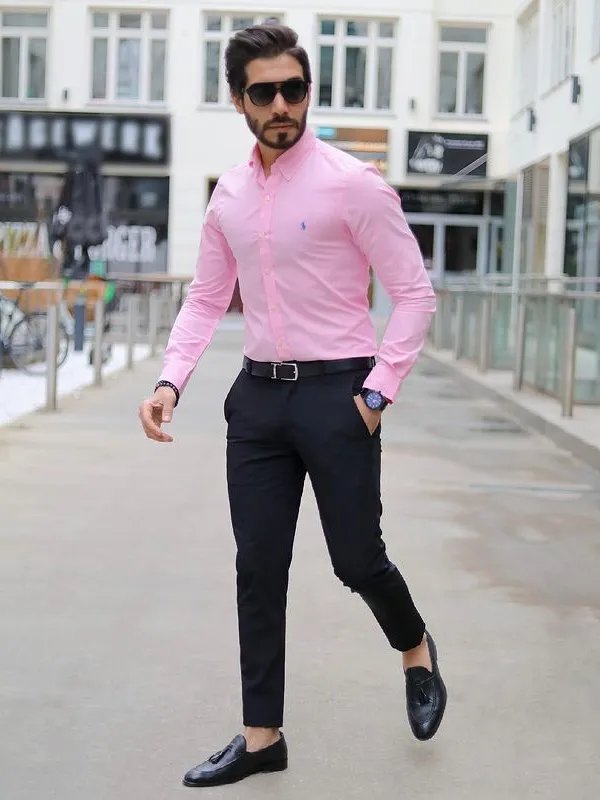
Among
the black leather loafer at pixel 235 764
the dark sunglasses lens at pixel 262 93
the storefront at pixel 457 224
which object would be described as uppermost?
the storefront at pixel 457 224

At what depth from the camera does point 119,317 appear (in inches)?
1126

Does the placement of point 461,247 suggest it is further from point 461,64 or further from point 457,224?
point 461,64

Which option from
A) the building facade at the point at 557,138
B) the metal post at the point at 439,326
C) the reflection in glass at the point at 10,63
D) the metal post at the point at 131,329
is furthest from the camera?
the reflection in glass at the point at 10,63

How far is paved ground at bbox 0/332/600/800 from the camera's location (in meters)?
3.80

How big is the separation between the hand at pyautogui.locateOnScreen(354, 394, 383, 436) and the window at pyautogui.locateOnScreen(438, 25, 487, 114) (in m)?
34.6

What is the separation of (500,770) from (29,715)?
1.31 metres

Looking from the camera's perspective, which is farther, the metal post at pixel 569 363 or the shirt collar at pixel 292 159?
the metal post at pixel 569 363

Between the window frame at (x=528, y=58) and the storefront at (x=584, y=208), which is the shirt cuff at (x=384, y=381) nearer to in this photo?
the storefront at (x=584, y=208)

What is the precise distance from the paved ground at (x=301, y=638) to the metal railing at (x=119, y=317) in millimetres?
2849

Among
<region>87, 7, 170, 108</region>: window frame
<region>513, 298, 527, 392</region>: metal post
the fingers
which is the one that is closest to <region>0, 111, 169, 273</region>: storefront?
<region>87, 7, 170, 108</region>: window frame

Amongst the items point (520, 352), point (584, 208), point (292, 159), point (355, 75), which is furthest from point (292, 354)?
point (355, 75)

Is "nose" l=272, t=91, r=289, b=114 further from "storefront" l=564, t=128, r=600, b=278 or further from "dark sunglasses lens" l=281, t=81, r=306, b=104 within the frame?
"storefront" l=564, t=128, r=600, b=278

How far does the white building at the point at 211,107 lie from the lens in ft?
120

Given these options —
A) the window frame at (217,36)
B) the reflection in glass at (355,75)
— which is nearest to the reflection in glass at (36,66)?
the window frame at (217,36)
